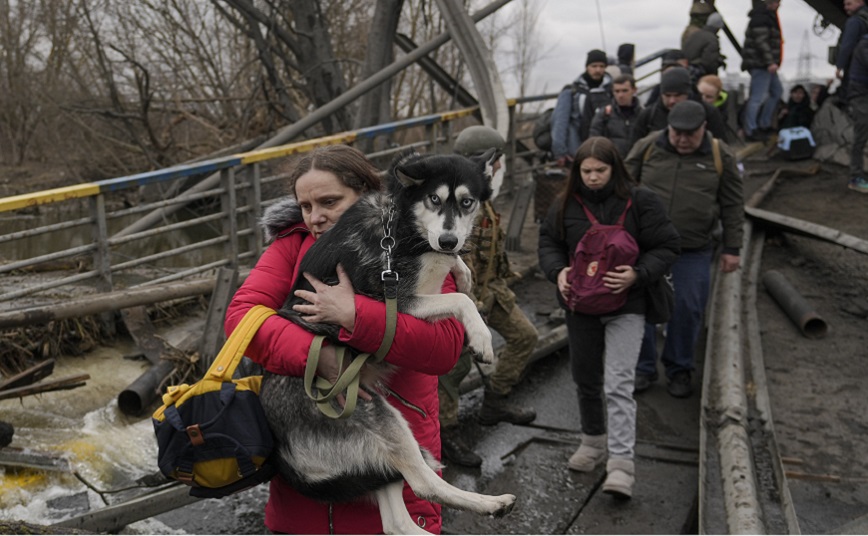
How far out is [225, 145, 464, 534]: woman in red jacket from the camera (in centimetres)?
247

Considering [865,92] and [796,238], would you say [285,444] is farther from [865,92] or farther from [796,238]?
[865,92]

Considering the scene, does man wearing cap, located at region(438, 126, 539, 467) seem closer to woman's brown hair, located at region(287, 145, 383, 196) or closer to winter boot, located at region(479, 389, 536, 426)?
winter boot, located at region(479, 389, 536, 426)

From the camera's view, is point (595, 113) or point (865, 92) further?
point (865, 92)

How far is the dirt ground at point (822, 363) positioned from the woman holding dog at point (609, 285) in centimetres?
111

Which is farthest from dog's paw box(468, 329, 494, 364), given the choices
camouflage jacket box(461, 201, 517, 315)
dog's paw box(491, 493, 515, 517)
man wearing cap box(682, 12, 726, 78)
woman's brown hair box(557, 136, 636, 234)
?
man wearing cap box(682, 12, 726, 78)

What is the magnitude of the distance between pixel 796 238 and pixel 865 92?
2106 mm

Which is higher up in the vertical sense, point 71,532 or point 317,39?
point 317,39

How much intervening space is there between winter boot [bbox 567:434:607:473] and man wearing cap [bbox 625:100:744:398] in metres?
1.40

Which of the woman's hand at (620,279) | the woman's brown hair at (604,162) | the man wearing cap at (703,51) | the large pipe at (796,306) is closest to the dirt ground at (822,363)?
the large pipe at (796,306)

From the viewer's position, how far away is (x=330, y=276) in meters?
2.66

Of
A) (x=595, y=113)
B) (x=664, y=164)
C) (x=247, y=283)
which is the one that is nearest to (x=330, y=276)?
(x=247, y=283)

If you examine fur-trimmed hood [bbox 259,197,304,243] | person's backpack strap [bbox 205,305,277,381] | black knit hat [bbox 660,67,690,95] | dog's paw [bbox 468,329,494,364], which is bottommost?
dog's paw [bbox 468,329,494,364]

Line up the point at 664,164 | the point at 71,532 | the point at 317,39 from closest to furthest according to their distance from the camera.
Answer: the point at 71,532 → the point at 664,164 → the point at 317,39

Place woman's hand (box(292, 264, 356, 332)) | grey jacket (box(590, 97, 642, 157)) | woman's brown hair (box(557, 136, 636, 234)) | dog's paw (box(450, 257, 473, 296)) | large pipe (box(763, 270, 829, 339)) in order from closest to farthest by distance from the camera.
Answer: woman's hand (box(292, 264, 356, 332)) → dog's paw (box(450, 257, 473, 296)) → woman's brown hair (box(557, 136, 636, 234)) → large pipe (box(763, 270, 829, 339)) → grey jacket (box(590, 97, 642, 157))
